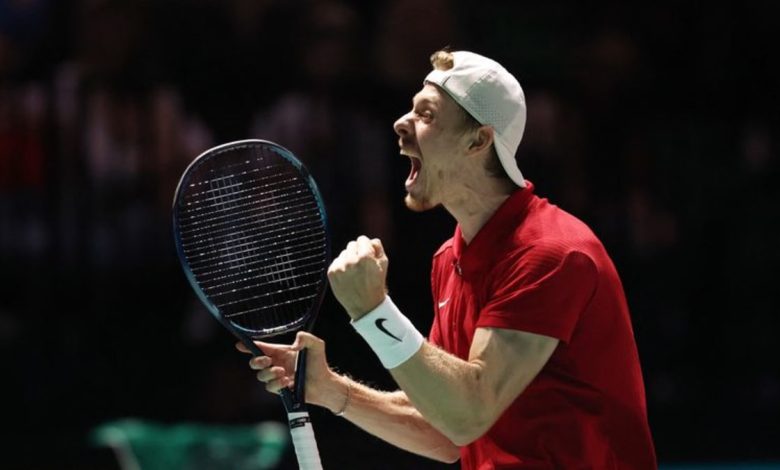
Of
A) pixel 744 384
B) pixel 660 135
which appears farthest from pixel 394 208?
pixel 744 384

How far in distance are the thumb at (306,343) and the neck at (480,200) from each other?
480mm

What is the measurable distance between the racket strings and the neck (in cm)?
44

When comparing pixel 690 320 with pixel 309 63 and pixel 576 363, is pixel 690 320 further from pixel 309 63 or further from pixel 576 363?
pixel 576 363

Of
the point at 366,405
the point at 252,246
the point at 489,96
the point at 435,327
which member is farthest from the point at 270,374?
the point at 252,246

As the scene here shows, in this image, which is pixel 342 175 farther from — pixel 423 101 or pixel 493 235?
pixel 493 235

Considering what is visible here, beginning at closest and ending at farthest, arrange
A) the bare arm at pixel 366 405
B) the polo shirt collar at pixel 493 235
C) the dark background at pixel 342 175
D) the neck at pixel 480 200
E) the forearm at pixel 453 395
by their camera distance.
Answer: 1. the forearm at pixel 453 395
2. the polo shirt collar at pixel 493 235
3. the neck at pixel 480 200
4. the bare arm at pixel 366 405
5. the dark background at pixel 342 175

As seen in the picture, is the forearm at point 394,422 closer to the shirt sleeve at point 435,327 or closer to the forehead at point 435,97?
the shirt sleeve at point 435,327

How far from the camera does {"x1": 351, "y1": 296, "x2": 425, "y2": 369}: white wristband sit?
3.61 meters

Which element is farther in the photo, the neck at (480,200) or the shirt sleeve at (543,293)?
the neck at (480,200)

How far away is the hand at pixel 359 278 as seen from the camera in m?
3.61

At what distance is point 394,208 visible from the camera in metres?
7.48

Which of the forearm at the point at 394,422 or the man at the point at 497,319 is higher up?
the man at the point at 497,319

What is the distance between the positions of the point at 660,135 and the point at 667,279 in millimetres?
739

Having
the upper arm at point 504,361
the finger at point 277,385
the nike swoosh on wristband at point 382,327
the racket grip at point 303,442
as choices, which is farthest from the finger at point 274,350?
the upper arm at point 504,361
